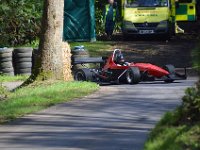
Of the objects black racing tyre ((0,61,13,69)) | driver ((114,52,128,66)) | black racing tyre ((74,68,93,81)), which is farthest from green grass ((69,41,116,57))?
driver ((114,52,128,66))

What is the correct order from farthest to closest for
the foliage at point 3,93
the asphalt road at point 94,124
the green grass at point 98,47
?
1. the green grass at point 98,47
2. the foliage at point 3,93
3. the asphalt road at point 94,124

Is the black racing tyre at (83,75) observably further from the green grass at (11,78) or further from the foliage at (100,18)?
the foliage at (100,18)

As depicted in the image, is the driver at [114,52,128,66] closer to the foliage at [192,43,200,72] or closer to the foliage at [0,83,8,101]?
the foliage at [0,83,8,101]

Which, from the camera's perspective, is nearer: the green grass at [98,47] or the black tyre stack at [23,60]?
the black tyre stack at [23,60]

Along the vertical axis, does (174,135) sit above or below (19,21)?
below

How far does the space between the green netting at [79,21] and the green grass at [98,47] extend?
1.20 feet

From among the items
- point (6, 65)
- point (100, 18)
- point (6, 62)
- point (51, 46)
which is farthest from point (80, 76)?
point (100, 18)

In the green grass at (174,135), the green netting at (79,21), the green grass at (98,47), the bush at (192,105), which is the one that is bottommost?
the green grass at (174,135)

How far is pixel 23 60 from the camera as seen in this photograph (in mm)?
23875

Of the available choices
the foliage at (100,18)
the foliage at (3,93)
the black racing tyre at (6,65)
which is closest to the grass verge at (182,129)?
the foliage at (3,93)

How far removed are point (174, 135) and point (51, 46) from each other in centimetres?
1204

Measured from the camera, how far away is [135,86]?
19016mm

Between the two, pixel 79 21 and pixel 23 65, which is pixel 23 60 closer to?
pixel 23 65

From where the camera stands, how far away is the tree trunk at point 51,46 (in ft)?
59.7
